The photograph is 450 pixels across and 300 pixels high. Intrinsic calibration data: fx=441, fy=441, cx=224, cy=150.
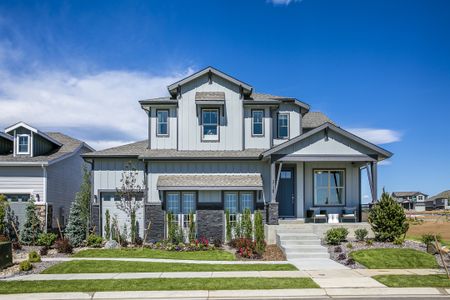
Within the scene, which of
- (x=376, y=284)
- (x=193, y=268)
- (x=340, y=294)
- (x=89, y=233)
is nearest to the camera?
(x=340, y=294)

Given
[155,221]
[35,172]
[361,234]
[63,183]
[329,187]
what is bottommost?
[361,234]

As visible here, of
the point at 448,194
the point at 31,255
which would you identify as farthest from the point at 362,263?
the point at 448,194

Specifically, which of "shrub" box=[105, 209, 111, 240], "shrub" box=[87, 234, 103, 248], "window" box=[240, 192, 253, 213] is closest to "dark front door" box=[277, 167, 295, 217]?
"window" box=[240, 192, 253, 213]

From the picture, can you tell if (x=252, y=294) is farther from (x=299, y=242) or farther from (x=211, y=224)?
(x=211, y=224)

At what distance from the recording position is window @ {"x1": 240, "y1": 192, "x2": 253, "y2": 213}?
22.6 m

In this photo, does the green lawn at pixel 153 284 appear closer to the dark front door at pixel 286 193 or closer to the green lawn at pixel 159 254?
the green lawn at pixel 159 254

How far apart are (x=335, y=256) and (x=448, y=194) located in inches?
3558

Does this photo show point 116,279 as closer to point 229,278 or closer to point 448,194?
point 229,278

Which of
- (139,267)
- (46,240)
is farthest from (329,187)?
(46,240)

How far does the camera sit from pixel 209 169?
75.7ft

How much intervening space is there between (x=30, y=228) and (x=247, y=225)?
10666 millimetres

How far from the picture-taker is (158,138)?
23938mm

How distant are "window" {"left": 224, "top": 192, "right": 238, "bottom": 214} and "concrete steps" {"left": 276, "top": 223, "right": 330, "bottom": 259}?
272cm

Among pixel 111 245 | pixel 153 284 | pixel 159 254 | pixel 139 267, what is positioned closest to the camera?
pixel 153 284
